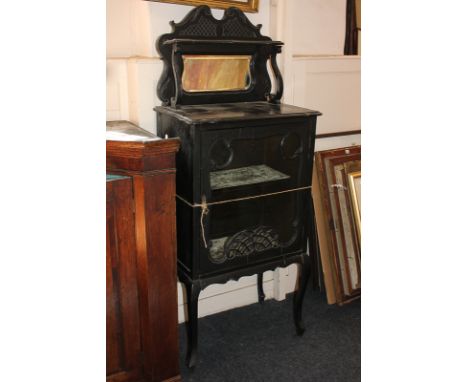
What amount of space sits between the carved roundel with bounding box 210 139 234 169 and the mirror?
1.39 ft

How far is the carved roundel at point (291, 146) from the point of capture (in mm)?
2027

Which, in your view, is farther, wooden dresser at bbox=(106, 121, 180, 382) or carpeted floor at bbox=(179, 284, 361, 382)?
carpeted floor at bbox=(179, 284, 361, 382)

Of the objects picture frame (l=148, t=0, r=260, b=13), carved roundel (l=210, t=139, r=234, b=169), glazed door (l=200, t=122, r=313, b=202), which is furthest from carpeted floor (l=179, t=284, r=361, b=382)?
picture frame (l=148, t=0, r=260, b=13)

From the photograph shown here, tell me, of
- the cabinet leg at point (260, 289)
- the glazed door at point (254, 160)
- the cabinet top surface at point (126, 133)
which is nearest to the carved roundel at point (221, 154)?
the glazed door at point (254, 160)

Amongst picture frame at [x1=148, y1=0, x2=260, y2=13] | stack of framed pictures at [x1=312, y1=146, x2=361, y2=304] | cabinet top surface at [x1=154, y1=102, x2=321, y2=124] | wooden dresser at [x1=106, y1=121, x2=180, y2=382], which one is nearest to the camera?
wooden dresser at [x1=106, y1=121, x2=180, y2=382]

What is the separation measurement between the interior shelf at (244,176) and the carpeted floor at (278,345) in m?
0.83

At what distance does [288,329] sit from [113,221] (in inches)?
49.9

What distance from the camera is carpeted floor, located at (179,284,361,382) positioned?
211 centimetres

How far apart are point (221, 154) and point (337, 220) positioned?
1.00m

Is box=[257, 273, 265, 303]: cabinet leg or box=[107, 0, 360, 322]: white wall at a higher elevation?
box=[107, 0, 360, 322]: white wall

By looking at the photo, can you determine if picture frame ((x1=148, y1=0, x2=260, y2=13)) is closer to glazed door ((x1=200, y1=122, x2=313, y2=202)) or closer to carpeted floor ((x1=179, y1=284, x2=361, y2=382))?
glazed door ((x1=200, y1=122, x2=313, y2=202))

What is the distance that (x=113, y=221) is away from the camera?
1.57 metres
